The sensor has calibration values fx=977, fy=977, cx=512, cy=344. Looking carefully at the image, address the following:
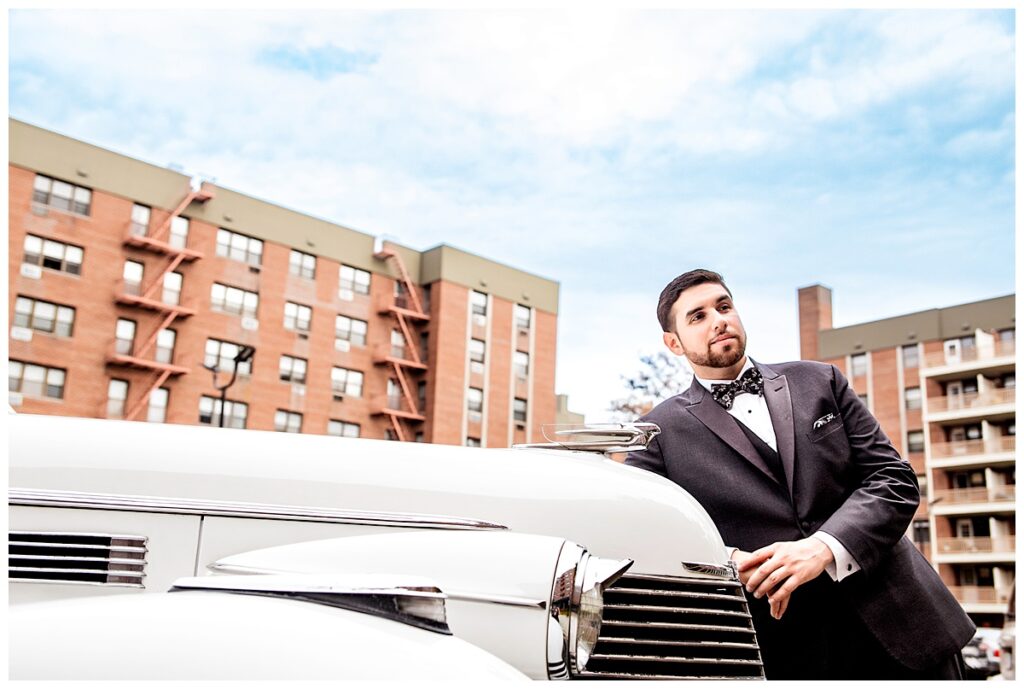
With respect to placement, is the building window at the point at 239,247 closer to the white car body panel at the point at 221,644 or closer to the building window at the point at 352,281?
the building window at the point at 352,281

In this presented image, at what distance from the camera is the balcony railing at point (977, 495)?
3922 centimetres

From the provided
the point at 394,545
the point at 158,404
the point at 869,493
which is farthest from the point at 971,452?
the point at 394,545

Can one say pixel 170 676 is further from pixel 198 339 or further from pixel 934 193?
pixel 198 339

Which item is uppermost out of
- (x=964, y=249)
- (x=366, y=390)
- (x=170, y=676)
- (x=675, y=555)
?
(x=366, y=390)

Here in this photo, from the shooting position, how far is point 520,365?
39688mm

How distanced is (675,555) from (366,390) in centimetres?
3457

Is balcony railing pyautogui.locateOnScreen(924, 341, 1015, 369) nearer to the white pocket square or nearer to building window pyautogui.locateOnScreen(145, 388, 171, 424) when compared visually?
building window pyautogui.locateOnScreen(145, 388, 171, 424)

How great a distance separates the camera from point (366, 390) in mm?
36000

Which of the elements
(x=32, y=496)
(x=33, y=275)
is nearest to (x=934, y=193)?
(x=32, y=496)

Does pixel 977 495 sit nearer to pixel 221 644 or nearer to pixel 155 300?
pixel 155 300

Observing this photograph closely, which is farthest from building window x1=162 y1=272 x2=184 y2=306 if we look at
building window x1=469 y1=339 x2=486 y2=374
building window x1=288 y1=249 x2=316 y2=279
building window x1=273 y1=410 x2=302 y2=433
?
building window x1=469 y1=339 x2=486 y2=374

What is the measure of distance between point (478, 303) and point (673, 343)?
118ft

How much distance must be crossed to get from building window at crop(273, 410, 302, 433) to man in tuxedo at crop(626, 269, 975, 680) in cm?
3166

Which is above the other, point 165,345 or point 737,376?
point 165,345
